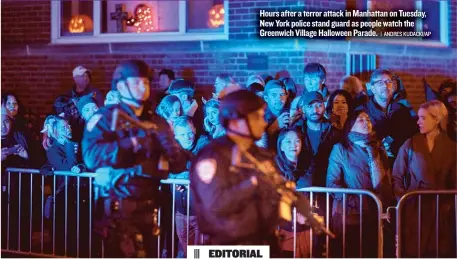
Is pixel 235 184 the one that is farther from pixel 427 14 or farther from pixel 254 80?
pixel 427 14

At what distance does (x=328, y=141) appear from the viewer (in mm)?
6203

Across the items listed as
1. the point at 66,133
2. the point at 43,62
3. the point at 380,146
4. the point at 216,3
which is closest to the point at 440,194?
the point at 380,146

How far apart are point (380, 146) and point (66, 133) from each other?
2318mm

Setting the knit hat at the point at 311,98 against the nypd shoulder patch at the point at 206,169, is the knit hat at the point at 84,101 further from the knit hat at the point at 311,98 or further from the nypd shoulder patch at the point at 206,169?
the knit hat at the point at 311,98

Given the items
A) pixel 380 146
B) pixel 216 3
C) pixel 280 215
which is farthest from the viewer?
pixel 216 3

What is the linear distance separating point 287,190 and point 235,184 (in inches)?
17.0

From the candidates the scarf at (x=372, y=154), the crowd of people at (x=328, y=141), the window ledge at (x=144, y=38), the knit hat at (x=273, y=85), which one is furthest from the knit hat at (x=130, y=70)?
the scarf at (x=372, y=154)

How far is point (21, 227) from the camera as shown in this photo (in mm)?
6637

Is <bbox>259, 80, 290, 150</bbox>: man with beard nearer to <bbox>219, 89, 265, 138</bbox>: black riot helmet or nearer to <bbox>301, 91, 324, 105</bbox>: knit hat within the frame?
<bbox>301, 91, 324, 105</bbox>: knit hat

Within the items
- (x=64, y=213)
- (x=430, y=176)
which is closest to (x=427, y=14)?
(x=430, y=176)

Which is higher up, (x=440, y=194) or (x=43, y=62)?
(x=43, y=62)

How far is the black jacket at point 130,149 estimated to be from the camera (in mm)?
5602

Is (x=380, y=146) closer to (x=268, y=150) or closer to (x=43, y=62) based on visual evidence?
(x=268, y=150)

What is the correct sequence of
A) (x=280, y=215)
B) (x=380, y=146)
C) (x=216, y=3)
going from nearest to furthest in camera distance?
1. (x=280, y=215)
2. (x=380, y=146)
3. (x=216, y=3)
